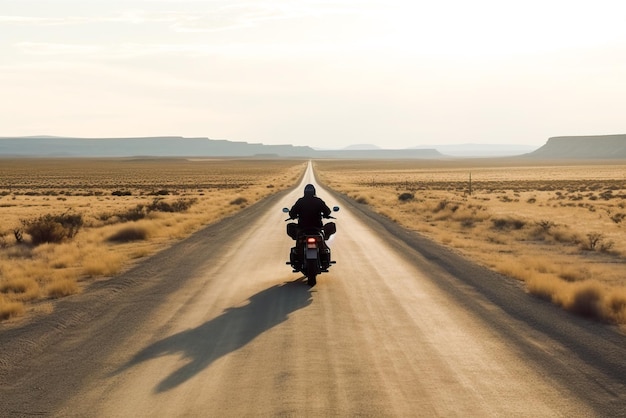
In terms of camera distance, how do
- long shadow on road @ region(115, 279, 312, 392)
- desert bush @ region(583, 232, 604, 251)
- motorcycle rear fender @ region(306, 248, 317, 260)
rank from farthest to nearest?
desert bush @ region(583, 232, 604, 251) → motorcycle rear fender @ region(306, 248, 317, 260) → long shadow on road @ region(115, 279, 312, 392)

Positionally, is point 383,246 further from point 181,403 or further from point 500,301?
point 181,403

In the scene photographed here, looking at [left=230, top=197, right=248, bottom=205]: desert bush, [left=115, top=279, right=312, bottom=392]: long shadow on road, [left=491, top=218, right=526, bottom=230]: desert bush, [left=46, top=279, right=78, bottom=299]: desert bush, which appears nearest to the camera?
[left=115, top=279, right=312, bottom=392]: long shadow on road

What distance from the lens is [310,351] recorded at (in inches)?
335

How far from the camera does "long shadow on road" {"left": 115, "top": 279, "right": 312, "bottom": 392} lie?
792 cm

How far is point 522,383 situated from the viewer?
23.8 ft

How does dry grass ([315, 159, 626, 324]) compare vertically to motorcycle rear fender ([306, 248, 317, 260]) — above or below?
below

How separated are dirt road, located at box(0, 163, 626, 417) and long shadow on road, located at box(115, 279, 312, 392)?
0.04 meters

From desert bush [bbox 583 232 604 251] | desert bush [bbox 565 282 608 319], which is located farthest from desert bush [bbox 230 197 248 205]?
desert bush [bbox 565 282 608 319]

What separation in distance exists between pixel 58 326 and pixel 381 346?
5.09m

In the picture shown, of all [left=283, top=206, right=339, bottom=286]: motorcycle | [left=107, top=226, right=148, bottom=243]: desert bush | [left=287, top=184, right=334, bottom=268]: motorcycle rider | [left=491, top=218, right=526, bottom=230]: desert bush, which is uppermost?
[left=287, top=184, right=334, bottom=268]: motorcycle rider

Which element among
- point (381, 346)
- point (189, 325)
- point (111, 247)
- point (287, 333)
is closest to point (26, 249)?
point (111, 247)

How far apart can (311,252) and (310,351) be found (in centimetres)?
494

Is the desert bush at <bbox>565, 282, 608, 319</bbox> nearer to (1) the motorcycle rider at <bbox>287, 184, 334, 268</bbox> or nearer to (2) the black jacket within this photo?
(1) the motorcycle rider at <bbox>287, 184, 334, 268</bbox>

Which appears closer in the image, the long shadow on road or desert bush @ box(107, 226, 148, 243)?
the long shadow on road
